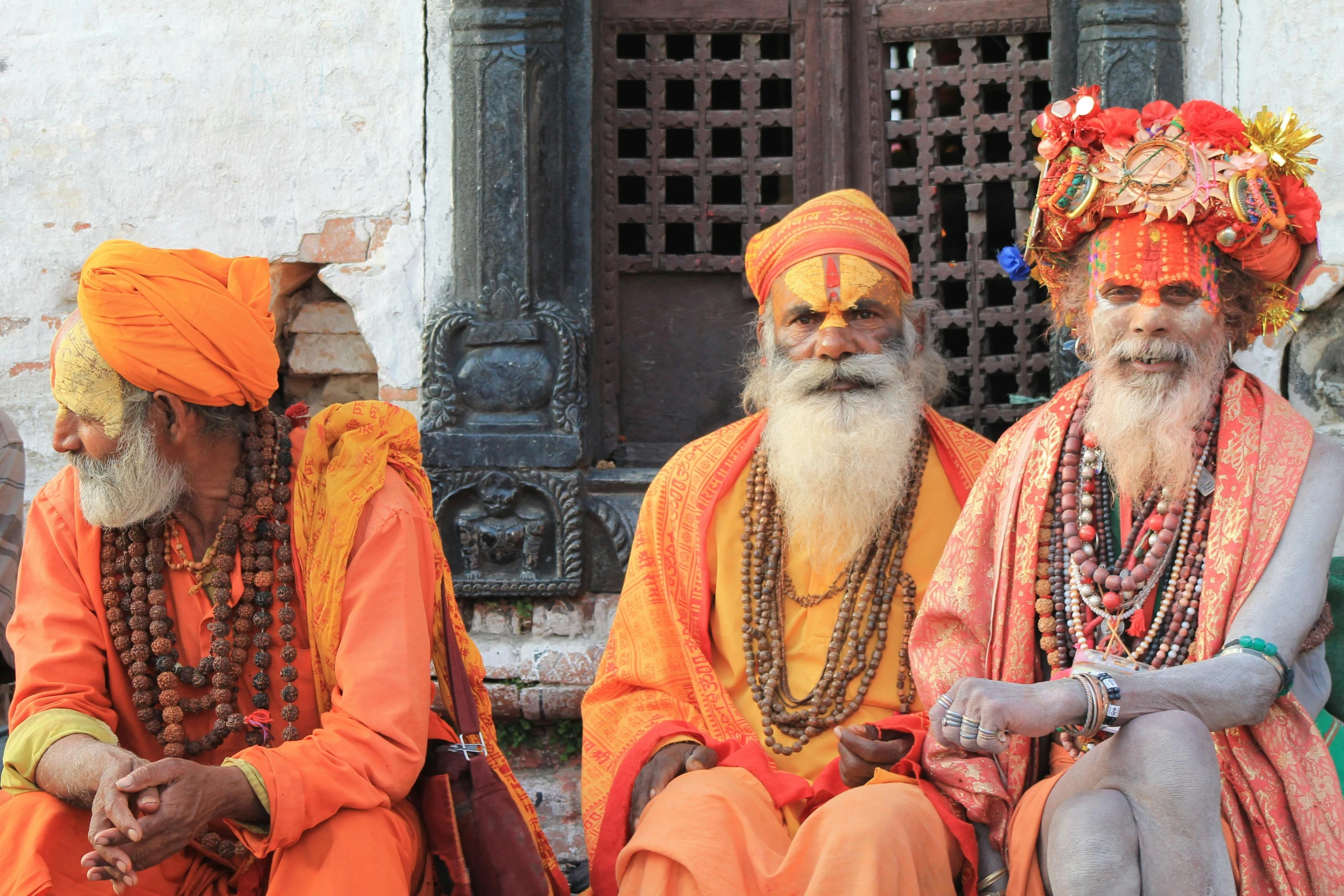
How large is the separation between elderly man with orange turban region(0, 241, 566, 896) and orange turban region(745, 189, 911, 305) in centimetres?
119

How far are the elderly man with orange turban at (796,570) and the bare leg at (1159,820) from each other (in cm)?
49

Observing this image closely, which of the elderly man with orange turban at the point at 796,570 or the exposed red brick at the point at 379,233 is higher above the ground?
the exposed red brick at the point at 379,233

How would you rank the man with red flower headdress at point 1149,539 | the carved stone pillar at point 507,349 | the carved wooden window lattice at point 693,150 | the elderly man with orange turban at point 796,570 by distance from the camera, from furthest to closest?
the carved wooden window lattice at point 693,150 → the carved stone pillar at point 507,349 → the elderly man with orange turban at point 796,570 → the man with red flower headdress at point 1149,539

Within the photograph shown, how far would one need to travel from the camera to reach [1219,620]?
2.66 meters

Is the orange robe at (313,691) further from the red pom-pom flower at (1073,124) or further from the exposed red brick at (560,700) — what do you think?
the red pom-pom flower at (1073,124)

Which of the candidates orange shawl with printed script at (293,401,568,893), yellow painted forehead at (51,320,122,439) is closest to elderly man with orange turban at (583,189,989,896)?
orange shawl with printed script at (293,401,568,893)

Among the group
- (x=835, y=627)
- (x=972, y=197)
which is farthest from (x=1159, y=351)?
(x=972, y=197)

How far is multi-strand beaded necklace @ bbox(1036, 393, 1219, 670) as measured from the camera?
9.13ft

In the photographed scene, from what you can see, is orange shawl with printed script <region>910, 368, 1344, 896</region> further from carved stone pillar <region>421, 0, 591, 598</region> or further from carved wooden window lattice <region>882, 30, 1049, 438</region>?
carved stone pillar <region>421, 0, 591, 598</region>

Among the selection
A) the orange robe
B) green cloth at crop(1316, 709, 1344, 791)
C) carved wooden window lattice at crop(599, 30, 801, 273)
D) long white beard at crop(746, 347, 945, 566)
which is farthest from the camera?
carved wooden window lattice at crop(599, 30, 801, 273)

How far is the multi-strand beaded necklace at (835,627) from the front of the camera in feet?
10.6

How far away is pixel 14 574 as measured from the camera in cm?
354

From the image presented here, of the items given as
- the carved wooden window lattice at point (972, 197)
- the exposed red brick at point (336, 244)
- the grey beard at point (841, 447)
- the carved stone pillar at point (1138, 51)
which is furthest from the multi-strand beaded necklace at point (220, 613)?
the carved stone pillar at point (1138, 51)

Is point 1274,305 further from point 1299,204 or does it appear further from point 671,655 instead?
point 671,655
